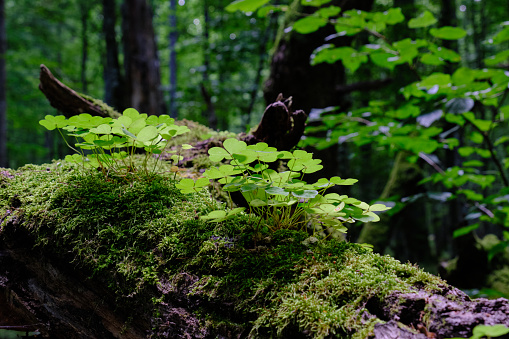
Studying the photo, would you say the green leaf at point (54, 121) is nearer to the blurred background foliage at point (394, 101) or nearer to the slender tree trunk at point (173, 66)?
the blurred background foliage at point (394, 101)

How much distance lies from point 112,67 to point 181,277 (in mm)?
8103

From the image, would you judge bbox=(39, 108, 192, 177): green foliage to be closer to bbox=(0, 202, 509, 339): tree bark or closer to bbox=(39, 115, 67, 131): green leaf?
bbox=(39, 115, 67, 131): green leaf

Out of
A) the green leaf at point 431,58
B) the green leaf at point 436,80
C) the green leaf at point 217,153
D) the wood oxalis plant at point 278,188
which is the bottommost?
the wood oxalis plant at point 278,188

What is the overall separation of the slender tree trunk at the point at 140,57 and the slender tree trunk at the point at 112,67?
68cm

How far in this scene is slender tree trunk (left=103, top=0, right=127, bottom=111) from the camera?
23.7ft

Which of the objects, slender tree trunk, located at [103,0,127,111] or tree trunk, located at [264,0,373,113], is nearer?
tree trunk, located at [264,0,373,113]

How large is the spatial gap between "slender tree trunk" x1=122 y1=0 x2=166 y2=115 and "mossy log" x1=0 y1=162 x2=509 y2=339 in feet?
16.1

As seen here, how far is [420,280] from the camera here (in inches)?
38.3

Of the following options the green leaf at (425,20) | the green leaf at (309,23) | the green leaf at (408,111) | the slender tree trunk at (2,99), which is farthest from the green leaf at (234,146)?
the slender tree trunk at (2,99)

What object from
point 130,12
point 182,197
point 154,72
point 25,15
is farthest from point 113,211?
point 25,15

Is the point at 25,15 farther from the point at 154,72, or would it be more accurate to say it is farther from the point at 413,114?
the point at 413,114

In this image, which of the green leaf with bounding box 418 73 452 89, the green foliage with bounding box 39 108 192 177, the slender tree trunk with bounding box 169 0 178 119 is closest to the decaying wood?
the green foliage with bounding box 39 108 192 177

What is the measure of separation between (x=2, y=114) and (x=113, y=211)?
33.7 feet

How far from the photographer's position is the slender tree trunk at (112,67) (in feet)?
23.7
